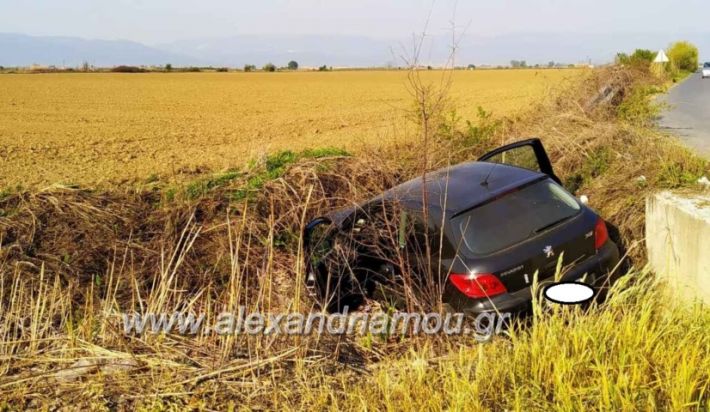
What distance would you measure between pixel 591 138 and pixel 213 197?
5.44m

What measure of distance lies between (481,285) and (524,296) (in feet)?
1.07

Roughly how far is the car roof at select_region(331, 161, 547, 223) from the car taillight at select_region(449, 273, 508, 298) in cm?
54

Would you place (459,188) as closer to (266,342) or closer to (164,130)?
(266,342)

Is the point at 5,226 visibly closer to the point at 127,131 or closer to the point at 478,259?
the point at 478,259

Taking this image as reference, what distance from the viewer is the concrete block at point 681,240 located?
448cm

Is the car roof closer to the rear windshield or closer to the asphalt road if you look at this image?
the rear windshield

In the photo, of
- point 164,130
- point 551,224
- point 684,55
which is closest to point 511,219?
point 551,224

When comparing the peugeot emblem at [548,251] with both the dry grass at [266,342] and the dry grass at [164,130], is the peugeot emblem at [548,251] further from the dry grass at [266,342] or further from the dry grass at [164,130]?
the dry grass at [164,130]

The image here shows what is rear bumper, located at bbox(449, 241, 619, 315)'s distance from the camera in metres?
4.40

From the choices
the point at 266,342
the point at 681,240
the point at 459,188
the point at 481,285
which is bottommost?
the point at 266,342

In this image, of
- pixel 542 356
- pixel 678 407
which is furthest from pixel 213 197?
pixel 678 407

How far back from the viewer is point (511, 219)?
4.69 m

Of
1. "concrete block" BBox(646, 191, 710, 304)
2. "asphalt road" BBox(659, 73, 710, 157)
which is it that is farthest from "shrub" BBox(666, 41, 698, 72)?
"concrete block" BBox(646, 191, 710, 304)

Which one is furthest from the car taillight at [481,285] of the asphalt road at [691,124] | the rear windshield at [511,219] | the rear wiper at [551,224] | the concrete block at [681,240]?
the asphalt road at [691,124]
